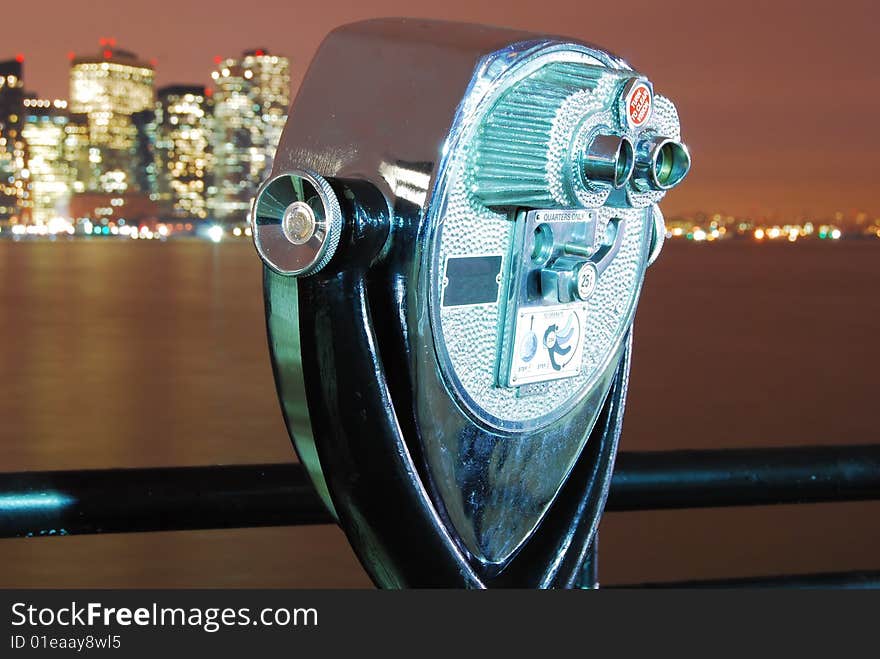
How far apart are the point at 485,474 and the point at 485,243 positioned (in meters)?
0.24

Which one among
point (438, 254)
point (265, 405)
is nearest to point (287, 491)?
point (438, 254)

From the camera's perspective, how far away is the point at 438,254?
1171 mm

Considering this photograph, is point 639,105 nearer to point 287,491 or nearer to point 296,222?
point 296,222

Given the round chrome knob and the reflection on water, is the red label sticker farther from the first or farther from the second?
the reflection on water

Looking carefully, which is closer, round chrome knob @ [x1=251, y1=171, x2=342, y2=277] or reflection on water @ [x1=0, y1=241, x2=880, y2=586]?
round chrome knob @ [x1=251, y1=171, x2=342, y2=277]

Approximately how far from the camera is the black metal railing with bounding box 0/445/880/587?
1.65 meters

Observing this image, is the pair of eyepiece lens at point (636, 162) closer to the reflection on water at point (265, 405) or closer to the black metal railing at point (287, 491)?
the black metal railing at point (287, 491)

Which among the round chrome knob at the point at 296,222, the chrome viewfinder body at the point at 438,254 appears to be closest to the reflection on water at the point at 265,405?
the chrome viewfinder body at the point at 438,254

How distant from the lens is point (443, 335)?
3.94 feet

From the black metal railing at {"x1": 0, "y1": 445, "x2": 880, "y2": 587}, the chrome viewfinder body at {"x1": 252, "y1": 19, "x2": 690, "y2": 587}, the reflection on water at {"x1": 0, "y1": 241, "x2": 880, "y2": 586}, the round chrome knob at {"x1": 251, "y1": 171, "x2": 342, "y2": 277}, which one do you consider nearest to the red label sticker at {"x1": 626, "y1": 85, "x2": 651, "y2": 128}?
the chrome viewfinder body at {"x1": 252, "y1": 19, "x2": 690, "y2": 587}

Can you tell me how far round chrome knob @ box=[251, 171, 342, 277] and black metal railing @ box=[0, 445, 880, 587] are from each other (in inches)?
18.3

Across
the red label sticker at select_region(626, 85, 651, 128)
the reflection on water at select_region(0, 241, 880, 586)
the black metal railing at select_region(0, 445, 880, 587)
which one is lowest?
the reflection on water at select_region(0, 241, 880, 586)

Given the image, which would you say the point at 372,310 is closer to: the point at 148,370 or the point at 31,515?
the point at 31,515

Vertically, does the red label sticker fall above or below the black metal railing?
above
